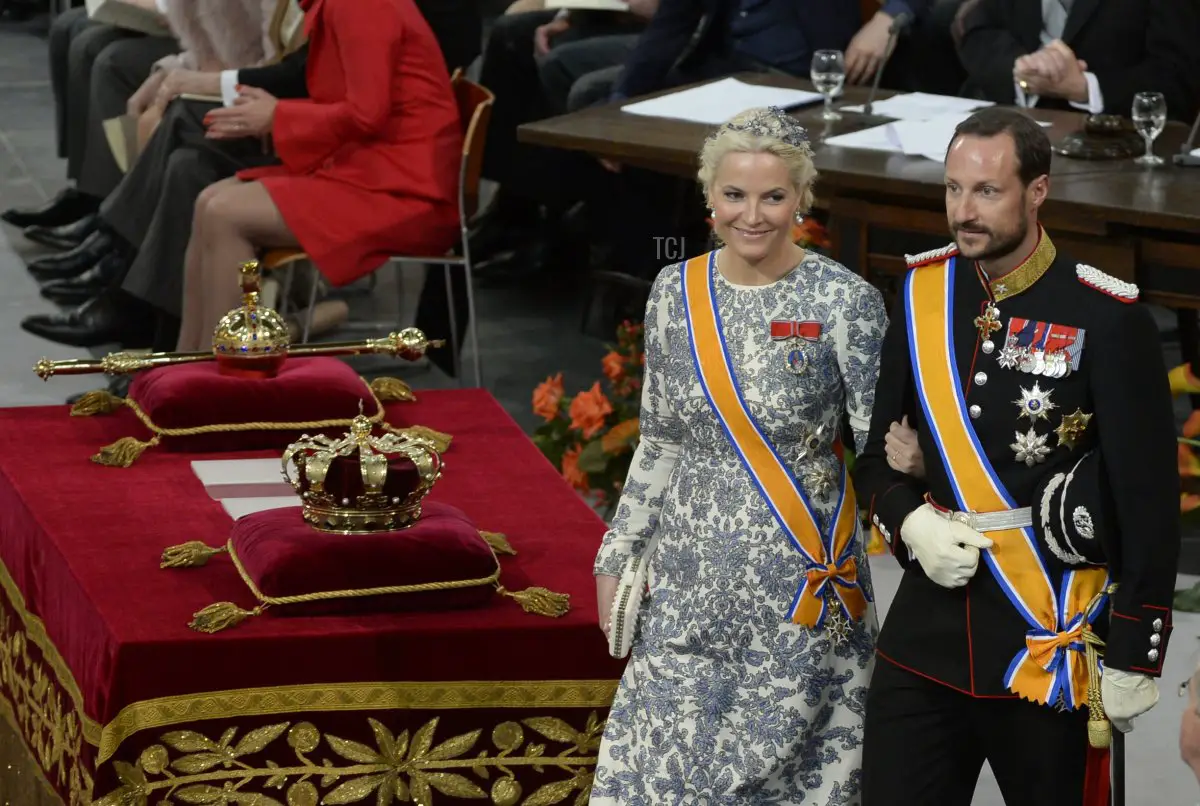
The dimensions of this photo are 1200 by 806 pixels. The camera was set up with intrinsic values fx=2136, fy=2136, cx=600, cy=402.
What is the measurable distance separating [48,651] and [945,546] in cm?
160

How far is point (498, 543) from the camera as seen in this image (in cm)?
362

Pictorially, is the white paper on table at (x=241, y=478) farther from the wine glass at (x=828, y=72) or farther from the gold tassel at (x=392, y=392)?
the wine glass at (x=828, y=72)

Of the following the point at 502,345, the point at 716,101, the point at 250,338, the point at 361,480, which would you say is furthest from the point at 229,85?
the point at 361,480

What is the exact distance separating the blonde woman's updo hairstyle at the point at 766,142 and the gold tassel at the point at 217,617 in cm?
96

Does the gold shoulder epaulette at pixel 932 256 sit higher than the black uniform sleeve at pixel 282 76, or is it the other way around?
the gold shoulder epaulette at pixel 932 256

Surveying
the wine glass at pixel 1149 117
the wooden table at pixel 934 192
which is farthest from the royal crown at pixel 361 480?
the wine glass at pixel 1149 117

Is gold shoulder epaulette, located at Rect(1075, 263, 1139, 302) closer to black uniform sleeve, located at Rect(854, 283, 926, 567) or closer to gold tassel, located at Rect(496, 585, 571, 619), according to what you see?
black uniform sleeve, located at Rect(854, 283, 926, 567)

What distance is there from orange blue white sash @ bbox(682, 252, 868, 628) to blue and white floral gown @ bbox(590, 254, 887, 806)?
13mm

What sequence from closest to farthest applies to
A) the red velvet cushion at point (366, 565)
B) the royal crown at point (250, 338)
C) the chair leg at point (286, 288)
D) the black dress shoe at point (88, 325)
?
the red velvet cushion at point (366, 565) < the royal crown at point (250, 338) < the chair leg at point (286, 288) < the black dress shoe at point (88, 325)

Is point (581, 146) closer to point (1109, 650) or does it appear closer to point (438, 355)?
point (438, 355)

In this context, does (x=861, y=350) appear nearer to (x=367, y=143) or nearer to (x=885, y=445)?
(x=885, y=445)

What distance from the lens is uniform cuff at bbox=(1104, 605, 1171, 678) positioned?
2.62 m

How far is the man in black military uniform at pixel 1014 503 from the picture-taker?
264 cm

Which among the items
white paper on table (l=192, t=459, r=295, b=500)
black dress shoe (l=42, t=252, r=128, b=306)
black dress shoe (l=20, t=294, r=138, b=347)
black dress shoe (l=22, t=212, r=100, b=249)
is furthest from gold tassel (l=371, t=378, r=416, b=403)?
black dress shoe (l=22, t=212, r=100, b=249)
